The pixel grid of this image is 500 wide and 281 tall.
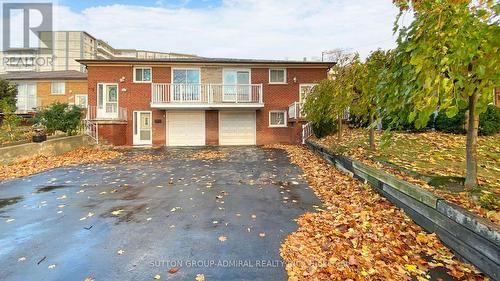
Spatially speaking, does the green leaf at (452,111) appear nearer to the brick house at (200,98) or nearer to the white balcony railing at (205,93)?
the brick house at (200,98)

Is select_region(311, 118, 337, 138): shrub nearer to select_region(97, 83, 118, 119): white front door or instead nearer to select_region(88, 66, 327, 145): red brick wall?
select_region(88, 66, 327, 145): red brick wall

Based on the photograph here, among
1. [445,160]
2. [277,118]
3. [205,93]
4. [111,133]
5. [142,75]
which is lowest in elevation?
[445,160]

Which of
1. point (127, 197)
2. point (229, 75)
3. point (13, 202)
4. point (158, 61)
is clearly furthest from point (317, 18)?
point (13, 202)

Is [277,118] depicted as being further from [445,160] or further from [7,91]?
[7,91]

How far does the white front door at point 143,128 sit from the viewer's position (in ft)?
63.5

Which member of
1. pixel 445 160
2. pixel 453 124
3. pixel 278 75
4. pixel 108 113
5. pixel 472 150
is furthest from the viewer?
pixel 278 75

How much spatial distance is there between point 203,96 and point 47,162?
Answer: 9566mm

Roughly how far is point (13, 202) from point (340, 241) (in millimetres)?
6474

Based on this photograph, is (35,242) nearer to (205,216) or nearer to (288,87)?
(205,216)

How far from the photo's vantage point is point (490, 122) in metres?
10.1

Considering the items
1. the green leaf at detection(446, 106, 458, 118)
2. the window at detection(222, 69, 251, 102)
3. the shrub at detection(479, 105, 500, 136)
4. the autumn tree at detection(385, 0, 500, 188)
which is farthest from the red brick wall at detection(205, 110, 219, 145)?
the green leaf at detection(446, 106, 458, 118)

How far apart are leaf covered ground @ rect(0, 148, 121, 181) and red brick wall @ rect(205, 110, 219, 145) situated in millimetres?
7013

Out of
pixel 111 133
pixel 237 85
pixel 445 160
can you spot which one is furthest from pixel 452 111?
pixel 111 133

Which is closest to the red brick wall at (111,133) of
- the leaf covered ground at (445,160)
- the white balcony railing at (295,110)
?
the white balcony railing at (295,110)
